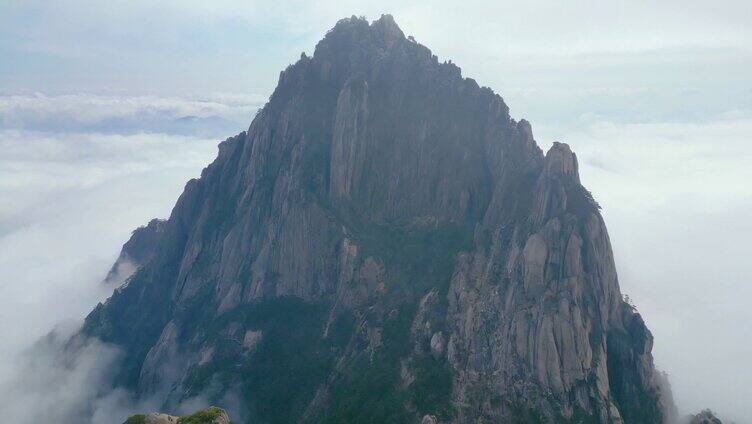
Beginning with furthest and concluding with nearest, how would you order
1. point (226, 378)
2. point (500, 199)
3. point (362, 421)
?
point (226, 378) < point (500, 199) < point (362, 421)

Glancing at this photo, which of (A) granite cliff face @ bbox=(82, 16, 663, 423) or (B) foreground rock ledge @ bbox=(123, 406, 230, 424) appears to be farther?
(A) granite cliff face @ bbox=(82, 16, 663, 423)

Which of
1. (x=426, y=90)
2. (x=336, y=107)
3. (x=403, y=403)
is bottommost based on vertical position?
(x=403, y=403)

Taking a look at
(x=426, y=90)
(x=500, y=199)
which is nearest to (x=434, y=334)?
(x=500, y=199)

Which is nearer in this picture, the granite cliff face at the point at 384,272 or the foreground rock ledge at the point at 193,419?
the foreground rock ledge at the point at 193,419

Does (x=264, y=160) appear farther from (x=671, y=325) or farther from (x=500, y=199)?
(x=671, y=325)

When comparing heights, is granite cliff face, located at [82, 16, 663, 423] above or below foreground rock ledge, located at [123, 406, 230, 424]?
above

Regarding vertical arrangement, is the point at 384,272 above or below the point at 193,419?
above

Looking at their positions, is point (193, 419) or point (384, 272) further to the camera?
point (384, 272)

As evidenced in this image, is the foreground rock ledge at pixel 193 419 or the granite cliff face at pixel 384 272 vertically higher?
the granite cliff face at pixel 384 272
